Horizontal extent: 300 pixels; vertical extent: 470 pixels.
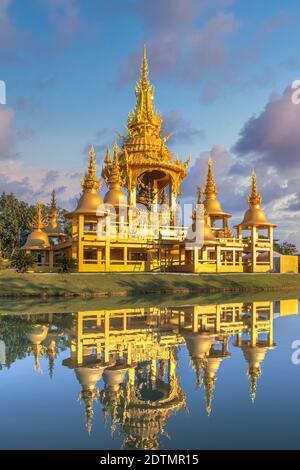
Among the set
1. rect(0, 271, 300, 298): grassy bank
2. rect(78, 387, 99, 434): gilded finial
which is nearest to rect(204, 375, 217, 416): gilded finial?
rect(78, 387, 99, 434): gilded finial

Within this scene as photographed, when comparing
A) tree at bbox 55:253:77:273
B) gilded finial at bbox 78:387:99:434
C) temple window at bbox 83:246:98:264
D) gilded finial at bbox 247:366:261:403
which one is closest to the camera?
gilded finial at bbox 78:387:99:434

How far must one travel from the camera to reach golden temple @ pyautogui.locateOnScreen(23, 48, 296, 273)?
1414 inches

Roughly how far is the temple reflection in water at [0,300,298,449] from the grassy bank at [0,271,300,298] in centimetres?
857

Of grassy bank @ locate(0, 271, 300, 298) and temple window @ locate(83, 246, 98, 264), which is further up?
temple window @ locate(83, 246, 98, 264)

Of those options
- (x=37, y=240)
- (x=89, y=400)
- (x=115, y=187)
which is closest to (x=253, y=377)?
(x=89, y=400)

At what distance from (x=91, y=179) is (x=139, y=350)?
28.2 metres

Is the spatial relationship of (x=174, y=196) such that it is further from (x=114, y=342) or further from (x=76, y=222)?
(x=114, y=342)

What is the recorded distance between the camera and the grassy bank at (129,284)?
27016 mm

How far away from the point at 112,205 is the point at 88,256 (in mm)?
5136

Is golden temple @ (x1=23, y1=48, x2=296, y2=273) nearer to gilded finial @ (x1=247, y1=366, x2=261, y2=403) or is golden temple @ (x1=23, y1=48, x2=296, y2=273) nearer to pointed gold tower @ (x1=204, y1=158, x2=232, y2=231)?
pointed gold tower @ (x1=204, y1=158, x2=232, y2=231)

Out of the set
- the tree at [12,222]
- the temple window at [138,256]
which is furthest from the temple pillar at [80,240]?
the tree at [12,222]

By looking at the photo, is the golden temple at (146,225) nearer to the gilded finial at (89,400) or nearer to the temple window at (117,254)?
the temple window at (117,254)

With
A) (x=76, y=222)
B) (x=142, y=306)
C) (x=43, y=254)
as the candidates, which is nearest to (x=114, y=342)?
(x=142, y=306)
